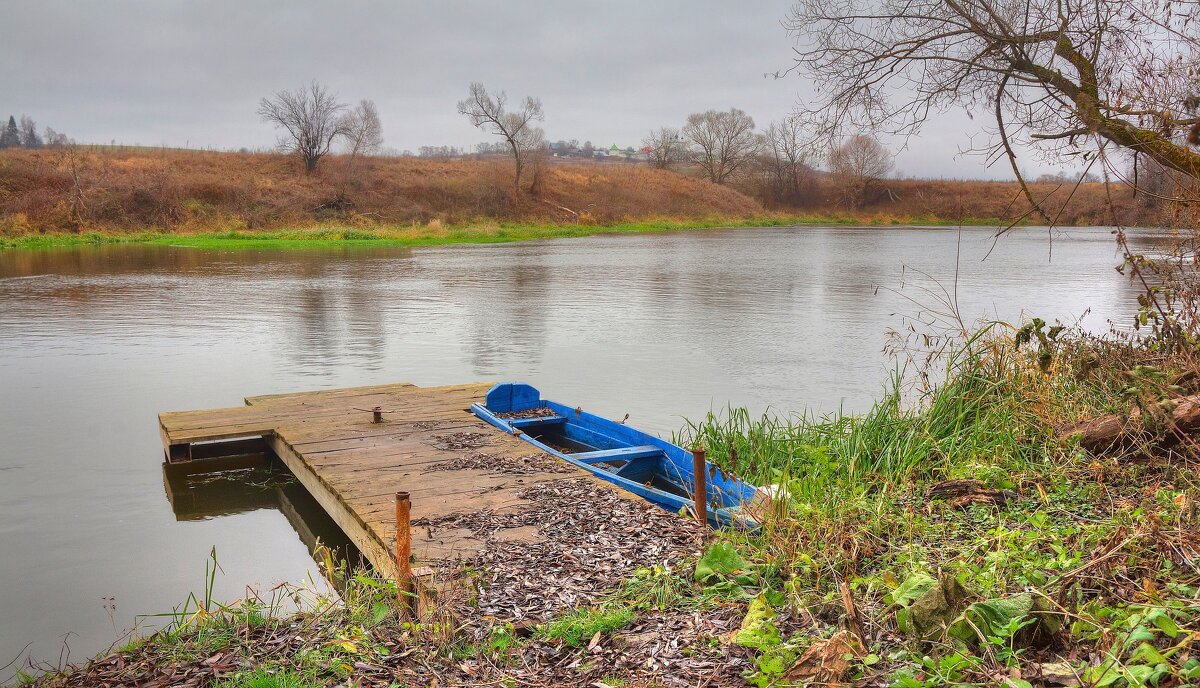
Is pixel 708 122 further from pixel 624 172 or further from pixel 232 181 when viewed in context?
pixel 232 181

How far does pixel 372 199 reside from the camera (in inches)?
1992

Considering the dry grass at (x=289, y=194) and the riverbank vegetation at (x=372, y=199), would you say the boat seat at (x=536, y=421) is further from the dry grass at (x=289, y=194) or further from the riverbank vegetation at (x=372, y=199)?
the dry grass at (x=289, y=194)

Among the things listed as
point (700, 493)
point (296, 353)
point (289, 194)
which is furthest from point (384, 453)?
point (289, 194)

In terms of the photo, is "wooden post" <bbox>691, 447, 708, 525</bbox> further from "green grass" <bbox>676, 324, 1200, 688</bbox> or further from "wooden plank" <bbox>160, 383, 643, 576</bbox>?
"wooden plank" <bbox>160, 383, 643, 576</bbox>

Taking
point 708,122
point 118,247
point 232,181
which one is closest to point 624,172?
point 708,122

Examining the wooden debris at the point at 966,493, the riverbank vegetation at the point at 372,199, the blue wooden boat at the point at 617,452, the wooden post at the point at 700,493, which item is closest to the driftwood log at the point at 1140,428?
the wooden debris at the point at 966,493

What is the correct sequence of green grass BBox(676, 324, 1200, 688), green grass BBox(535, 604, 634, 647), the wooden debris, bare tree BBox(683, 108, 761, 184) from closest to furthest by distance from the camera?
green grass BBox(676, 324, 1200, 688) < green grass BBox(535, 604, 634, 647) < the wooden debris < bare tree BBox(683, 108, 761, 184)

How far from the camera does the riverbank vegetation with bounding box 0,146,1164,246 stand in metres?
42.8

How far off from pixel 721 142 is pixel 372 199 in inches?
1439

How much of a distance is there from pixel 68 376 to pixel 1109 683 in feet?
39.5

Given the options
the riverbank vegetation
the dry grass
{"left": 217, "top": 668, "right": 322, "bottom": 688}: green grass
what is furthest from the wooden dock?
the dry grass

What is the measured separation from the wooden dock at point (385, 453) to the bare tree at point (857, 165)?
404cm

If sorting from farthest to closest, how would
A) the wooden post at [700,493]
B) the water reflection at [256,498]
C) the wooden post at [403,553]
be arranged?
the water reflection at [256,498] → the wooden post at [700,493] → the wooden post at [403,553]

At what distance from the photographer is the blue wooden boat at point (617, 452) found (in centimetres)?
560
